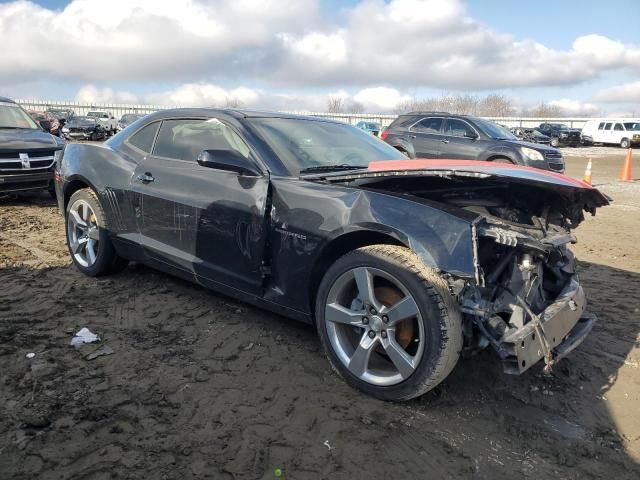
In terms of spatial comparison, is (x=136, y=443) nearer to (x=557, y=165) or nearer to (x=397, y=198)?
(x=397, y=198)

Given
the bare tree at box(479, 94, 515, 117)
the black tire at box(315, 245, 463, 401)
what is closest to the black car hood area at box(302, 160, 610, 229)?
the black tire at box(315, 245, 463, 401)

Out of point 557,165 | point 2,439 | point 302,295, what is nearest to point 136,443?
point 2,439

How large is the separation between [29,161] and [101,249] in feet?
15.4

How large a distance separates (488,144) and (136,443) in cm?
1065

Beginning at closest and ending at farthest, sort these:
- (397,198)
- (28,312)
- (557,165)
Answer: (397,198), (28,312), (557,165)

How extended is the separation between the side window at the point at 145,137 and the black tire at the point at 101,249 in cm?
62

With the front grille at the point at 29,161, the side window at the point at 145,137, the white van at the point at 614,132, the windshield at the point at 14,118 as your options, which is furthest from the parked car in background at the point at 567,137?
the side window at the point at 145,137

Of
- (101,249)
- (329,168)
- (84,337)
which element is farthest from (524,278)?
(101,249)

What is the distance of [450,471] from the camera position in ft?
7.29

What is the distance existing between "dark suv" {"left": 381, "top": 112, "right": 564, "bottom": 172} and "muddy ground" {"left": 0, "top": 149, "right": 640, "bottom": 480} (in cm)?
782

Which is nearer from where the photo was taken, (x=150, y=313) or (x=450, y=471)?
(x=450, y=471)

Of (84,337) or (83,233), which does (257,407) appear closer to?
(84,337)

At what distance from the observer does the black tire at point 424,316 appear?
2436mm

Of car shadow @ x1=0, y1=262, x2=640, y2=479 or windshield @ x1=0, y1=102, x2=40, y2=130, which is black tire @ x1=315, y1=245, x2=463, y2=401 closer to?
car shadow @ x1=0, y1=262, x2=640, y2=479
